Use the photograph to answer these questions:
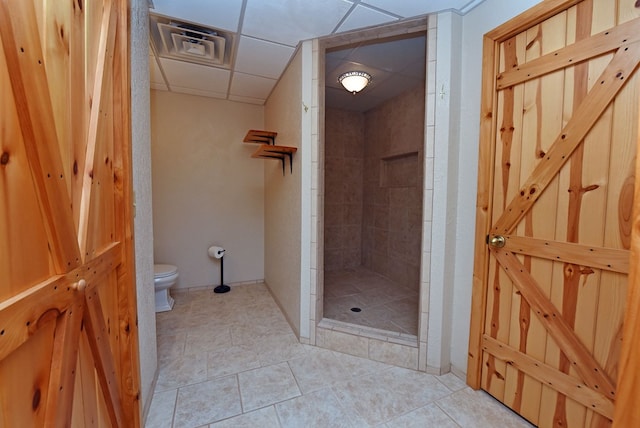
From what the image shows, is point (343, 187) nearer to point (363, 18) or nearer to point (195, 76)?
point (195, 76)

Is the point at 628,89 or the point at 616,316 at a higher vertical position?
the point at 628,89

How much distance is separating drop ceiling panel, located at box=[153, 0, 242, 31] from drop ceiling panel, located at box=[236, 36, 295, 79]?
0.21 m

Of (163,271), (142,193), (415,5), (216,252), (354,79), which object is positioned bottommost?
(163,271)

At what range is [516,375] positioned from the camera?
4.81 feet

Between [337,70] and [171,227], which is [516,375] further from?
[171,227]

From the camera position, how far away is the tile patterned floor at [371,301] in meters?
2.31

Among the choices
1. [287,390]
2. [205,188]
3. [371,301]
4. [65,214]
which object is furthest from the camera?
[205,188]

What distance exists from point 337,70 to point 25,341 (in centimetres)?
281

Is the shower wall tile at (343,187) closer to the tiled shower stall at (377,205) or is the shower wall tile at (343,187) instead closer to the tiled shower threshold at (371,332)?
the tiled shower stall at (377,205)

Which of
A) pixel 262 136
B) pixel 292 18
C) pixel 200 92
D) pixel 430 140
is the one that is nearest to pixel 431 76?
pixel 430 140

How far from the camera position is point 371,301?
2.80m

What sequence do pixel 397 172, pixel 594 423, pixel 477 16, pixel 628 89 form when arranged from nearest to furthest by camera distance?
pixel 628 89, pixel 594 423, pixel 477 16, pixel 397 172

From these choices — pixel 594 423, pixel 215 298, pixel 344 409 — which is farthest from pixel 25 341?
pixel 215 298

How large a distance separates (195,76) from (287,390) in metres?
2.89
